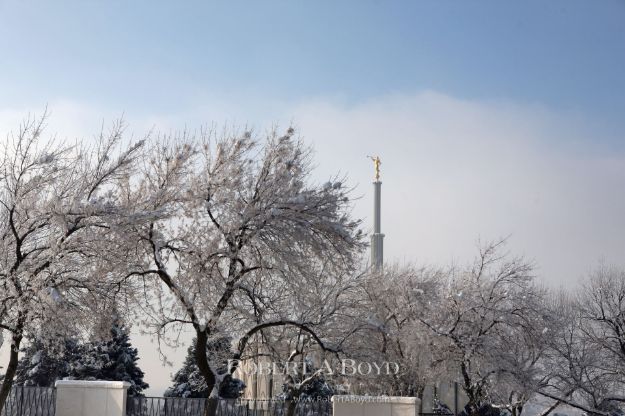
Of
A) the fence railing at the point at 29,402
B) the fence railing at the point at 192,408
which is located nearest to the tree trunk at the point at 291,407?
the fence railing at the point at 192,408

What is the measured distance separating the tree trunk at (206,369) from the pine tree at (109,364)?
18.6 meters

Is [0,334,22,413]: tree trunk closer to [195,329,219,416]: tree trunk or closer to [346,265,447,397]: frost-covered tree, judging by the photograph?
[195,329,219,416]: tree trunk

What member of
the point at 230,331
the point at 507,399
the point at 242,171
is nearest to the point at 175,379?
the point at 507,399

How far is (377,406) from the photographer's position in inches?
897

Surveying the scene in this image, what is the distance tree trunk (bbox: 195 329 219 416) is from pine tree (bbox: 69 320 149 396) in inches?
733

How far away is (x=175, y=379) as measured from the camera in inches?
1662

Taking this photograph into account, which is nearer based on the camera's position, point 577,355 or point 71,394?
point 71,394

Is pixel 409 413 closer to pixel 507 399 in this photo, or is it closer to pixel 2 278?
pixel 507 399

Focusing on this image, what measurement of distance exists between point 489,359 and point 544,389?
777 cm

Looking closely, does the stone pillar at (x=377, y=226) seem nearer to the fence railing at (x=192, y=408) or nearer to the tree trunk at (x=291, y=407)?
the fence railing at (x=192, y=408)

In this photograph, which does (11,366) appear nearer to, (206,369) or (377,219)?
(206,369)

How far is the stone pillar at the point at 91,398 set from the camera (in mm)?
21047

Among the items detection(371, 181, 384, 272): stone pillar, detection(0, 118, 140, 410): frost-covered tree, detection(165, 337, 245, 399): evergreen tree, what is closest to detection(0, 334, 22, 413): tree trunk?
detection(0, 118, 140, 410): frost-covered tree

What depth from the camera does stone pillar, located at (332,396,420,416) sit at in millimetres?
22609
